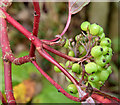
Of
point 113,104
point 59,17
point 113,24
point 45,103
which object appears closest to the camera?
point 113,104

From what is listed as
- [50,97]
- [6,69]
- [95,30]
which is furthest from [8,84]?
[50,97]

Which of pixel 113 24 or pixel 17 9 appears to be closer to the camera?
pixel 17 9

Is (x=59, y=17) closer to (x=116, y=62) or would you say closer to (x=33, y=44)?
(x=116, y=62)

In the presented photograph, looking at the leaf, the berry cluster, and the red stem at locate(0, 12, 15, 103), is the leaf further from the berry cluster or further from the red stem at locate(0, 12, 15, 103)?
the red stem at locate(0, 12, 15, 103)

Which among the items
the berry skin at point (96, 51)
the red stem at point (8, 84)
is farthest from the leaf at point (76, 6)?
the red stem at point (8, 84)

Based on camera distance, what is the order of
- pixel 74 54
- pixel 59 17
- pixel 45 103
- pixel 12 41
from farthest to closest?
pixel 59 17
pixel 12 41
pixel 45 103
pixel 74 54

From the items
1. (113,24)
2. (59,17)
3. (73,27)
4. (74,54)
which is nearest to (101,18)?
(113,24)

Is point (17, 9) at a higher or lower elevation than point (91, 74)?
higher

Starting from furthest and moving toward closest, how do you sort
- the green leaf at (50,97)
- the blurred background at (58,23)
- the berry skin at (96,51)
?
the blurred background at (58,23), the green leaf at (50,97), the berry skin at (96,51)

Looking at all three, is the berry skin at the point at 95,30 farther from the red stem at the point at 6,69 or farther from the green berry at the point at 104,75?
the red stem at the point at 6,69
